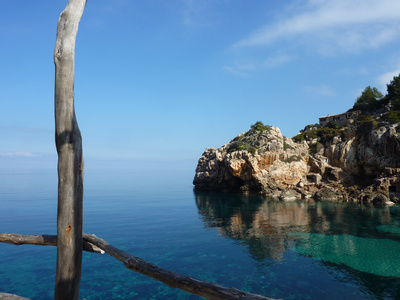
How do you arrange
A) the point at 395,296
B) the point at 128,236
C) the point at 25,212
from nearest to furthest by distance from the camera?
the point at 395,296 < the point at 128,236 < the point at 25,212

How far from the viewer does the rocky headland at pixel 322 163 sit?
159ft

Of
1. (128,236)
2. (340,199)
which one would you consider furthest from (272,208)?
(128,236)

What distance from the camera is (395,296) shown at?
14250 mm

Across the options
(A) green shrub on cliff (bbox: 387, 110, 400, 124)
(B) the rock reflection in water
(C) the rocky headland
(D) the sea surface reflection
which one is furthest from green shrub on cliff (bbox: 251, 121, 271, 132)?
(D) the sea surface reflection

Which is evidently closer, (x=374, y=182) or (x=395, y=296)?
(x=395, y=296)

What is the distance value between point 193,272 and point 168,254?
444cm

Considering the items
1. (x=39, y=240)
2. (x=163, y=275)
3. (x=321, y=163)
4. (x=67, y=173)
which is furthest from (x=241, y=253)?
(x=321, y=163)

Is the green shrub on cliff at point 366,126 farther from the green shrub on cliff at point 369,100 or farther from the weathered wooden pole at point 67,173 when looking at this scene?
the weathered wooden pole at point 67,173

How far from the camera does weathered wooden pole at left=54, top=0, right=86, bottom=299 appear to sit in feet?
15.7

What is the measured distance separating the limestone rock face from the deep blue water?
17340 millimetres

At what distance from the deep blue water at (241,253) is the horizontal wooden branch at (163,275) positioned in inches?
434

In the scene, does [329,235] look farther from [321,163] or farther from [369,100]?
[369,100]

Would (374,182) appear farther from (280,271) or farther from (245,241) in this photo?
(280,271)

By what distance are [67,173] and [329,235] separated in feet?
93.4
